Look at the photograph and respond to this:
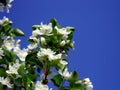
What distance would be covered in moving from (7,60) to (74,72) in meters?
0.76

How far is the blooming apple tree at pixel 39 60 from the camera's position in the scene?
3670 millimetres

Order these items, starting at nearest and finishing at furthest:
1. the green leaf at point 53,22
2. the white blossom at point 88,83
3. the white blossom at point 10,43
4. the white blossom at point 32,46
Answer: the white blossom at point 88,83
the white blossom at point 10,43
the white blossom at point 32,46
the green leaf at point 53,22

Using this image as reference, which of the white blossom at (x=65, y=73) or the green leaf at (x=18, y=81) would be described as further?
the white blossom at (x=65, y=73)

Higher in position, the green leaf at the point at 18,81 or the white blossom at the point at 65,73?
the white blossom at the point at 65,73

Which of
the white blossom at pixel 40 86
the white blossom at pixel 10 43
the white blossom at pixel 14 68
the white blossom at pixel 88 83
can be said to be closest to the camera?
the white blossom at pixel 40 86

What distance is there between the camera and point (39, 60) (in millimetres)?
3818

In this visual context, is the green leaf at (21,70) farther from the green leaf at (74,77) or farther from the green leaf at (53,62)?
the green leaf at (74,77)

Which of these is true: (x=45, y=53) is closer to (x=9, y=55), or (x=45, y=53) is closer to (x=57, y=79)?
(x=57, y=79)

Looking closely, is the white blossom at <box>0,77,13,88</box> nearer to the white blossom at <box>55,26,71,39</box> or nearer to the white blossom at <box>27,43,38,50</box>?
the white blossom at <box>27,43,38,50</box>

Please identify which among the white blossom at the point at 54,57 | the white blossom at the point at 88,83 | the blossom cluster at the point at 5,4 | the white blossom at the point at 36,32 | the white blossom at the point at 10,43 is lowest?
the white blossom at the point at 88,83

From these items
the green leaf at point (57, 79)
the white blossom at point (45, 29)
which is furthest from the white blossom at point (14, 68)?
the white blossom at point (45, 29)

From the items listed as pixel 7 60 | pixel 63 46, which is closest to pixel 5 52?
pixel 7 60

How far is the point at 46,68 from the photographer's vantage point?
3.77 metres

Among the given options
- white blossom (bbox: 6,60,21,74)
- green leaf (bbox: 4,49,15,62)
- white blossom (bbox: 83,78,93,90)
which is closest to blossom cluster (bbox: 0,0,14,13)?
green leaf (bbox: 4,49,15,62)
